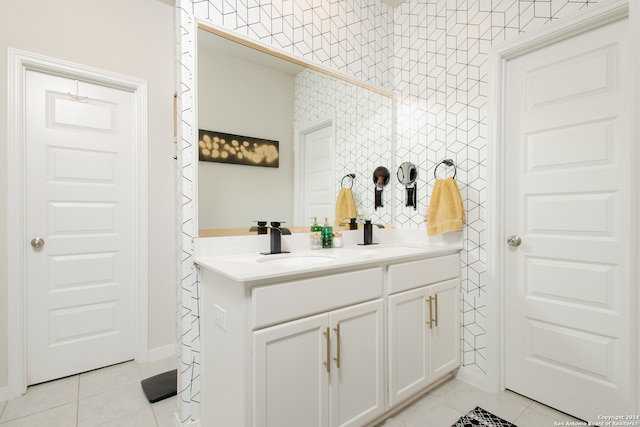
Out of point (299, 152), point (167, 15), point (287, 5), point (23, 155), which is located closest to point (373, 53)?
point (287, 5)

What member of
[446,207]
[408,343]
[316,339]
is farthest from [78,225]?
[446,207]

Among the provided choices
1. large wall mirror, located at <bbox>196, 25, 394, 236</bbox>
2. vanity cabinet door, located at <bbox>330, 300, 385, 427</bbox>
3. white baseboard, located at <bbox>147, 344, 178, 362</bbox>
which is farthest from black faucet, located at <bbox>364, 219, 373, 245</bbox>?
white baseboard, located at <bbox>147, 344, 178, 362</bbox>

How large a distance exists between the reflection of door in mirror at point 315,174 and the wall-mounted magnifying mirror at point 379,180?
39 centimetres

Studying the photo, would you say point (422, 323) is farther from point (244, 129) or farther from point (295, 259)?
point (244, 129)

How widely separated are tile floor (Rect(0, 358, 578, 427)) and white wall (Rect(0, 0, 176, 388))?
0.89ft

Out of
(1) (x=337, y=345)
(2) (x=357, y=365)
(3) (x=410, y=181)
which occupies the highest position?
(3) (x=410, y=181)

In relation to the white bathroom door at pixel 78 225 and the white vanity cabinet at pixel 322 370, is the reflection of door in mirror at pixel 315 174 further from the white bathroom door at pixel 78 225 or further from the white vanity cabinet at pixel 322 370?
the white bathroom door at pixel 78 225

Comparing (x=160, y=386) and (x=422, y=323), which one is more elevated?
(x=422, y=323)

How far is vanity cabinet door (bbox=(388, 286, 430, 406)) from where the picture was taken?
5.60ft

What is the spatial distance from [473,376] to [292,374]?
4.52 feet

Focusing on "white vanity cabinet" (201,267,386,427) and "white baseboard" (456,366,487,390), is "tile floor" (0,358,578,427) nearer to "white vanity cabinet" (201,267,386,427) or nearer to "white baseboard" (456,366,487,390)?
"white baseboard" (456,366,487,390)

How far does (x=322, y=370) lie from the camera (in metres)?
1.41

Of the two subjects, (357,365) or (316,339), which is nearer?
(316,339)

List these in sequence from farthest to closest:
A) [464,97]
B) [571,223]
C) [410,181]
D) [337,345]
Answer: [410,181] → [464,97] → [571,223] → [337,345]
